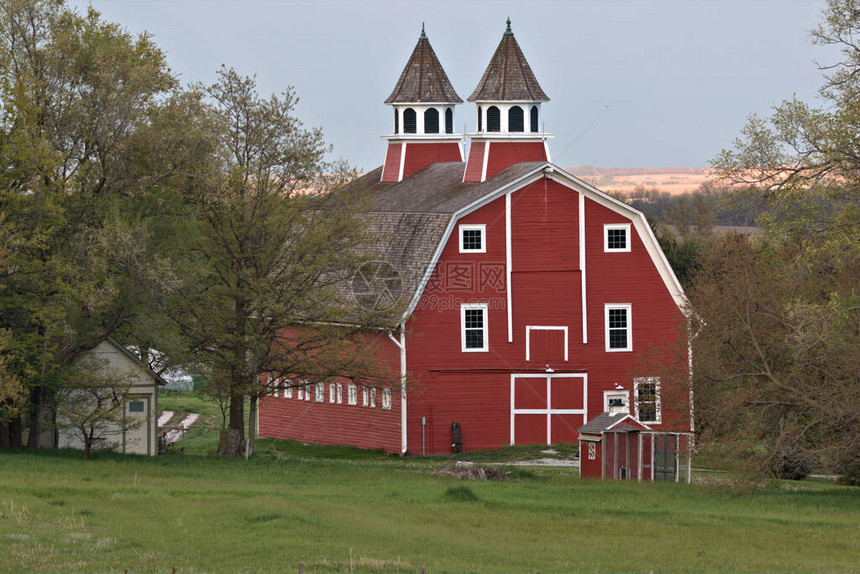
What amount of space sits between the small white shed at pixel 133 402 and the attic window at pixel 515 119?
18656mm

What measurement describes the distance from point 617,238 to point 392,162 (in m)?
16.1

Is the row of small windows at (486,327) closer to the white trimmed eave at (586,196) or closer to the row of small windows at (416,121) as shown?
the white trimmed eave at (586,196)

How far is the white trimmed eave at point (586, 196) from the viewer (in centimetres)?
3938

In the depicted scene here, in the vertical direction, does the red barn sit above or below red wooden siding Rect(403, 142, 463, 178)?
below

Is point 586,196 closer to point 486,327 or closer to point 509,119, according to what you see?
point 486,327

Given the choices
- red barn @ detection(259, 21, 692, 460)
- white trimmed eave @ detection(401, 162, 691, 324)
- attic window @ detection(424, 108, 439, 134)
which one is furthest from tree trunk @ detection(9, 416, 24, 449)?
attic window @ detection(424, 108, 439, 134)

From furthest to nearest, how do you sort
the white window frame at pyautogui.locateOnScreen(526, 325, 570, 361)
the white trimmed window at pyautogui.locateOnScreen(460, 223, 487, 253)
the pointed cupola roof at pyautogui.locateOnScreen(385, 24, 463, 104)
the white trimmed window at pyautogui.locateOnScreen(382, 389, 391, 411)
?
1. the pointed cupola roof at pyautogui.locateOnScreen(385, 24, 463, 104)
2. the white window frame at pyautogui.locateOnScreen(526, 325, 570, 361)
3. the white trimmed window at pyautogui.locateOnScreen(460, 223, 487, 253)
4. the white trimmed window at pyautogui.locateOnScreen(382, 389, 391, 411)

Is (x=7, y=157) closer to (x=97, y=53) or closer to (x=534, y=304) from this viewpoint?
(x=97, y=53)

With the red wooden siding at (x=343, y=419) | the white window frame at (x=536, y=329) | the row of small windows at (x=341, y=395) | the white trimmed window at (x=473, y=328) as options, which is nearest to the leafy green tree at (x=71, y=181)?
the red wooden siding at (x=343, y=419)

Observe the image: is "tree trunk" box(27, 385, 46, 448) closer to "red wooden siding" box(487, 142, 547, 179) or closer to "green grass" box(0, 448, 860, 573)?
"green grass" box(0, 448, 860, 573)

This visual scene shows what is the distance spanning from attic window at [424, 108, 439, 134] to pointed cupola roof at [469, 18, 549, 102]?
Answer: 18.2 ft

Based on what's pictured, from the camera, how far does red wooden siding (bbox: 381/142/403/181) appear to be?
180 ft

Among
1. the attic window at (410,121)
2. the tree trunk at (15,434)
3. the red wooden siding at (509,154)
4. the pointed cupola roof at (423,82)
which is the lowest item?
the tree trunk at (15,434)

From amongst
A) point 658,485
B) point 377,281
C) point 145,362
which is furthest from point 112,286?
point 658,485
